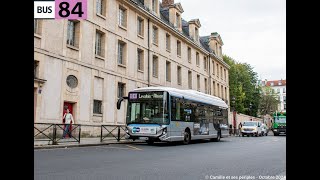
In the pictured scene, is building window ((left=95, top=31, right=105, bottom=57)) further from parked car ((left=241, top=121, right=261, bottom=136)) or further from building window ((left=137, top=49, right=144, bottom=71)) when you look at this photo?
parked car ((left=241, top=121, right=261, bottom=136))

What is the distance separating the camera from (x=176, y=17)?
35.1 meters

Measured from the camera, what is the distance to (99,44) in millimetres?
22562

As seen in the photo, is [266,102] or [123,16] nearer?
[123,16]

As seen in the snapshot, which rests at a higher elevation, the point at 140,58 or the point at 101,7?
the point at 101,7

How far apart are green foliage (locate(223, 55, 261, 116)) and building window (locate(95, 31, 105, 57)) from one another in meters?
44.0

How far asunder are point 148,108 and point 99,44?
8.41 m

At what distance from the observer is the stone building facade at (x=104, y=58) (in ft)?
58.2

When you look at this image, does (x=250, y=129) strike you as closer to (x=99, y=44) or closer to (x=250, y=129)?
(x=250, y=129)

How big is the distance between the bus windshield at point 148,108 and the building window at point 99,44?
6893 millimetres

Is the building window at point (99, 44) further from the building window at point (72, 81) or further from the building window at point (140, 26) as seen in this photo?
the building window at point (140, 26)

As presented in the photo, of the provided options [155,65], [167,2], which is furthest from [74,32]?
[167,2]

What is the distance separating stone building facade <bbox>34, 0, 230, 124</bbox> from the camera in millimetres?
17734
